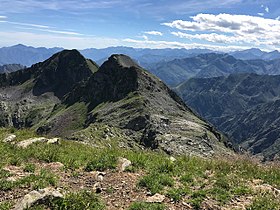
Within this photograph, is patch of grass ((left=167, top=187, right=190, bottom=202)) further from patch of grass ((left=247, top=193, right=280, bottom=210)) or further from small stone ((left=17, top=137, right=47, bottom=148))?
small stone ((left=17, top=137, right=47, bottom=148))

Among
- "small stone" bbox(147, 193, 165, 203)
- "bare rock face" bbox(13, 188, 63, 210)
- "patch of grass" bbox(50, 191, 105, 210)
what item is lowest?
"small stone" bbox(147, 193, 165, 203)

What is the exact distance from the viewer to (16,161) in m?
Answer: 15.7

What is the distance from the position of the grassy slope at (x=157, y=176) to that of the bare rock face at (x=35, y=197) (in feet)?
0.96

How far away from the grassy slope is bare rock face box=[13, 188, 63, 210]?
294 millimetres

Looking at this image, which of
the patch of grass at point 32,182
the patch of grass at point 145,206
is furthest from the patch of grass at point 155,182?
the patch of grass at point 32,182

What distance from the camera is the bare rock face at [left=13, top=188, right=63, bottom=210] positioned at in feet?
35.2

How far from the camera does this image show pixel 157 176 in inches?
581

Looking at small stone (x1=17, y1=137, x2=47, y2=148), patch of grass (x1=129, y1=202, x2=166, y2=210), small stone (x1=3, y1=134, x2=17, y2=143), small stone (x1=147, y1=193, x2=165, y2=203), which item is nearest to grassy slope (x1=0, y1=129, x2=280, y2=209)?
patch of grass (x1=129, y1=202, x2=166, y2=210)

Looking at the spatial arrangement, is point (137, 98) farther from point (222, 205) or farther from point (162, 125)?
point (222, 205)

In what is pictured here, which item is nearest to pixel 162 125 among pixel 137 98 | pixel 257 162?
pixel 137 98

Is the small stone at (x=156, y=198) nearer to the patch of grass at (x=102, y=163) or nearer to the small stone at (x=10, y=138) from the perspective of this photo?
the patch of grass at (x=102, y=163)

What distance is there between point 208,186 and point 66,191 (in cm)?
587

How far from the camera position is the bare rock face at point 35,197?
1071cm

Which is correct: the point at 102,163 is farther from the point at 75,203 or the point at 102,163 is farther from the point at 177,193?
the point at 75,203
